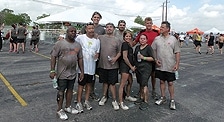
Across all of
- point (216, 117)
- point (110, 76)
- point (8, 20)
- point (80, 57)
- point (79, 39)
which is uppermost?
point (8, 20)

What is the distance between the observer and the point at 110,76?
172 inches

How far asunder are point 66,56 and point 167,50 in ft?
6.64

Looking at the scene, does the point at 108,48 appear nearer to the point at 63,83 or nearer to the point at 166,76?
the point at 63,83

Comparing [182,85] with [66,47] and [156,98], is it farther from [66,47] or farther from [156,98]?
[66,47]

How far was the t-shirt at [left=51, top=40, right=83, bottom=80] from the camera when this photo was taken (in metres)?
3.64

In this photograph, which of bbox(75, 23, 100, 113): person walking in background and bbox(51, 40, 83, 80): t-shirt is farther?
bbox(75, 23, 100, 113): person walking in background

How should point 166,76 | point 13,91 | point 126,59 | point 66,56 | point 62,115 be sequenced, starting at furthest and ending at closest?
point 13,91, point 166,76, point 126,59, point 62,115, point 66,56

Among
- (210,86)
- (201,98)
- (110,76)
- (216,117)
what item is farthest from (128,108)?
(210,86)

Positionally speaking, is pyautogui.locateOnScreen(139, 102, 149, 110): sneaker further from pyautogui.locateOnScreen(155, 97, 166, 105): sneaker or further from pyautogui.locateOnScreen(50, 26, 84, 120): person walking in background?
pyautogui.locateOnScreen(50, 26, 84, 120): person walking in background

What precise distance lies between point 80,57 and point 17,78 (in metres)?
3.72

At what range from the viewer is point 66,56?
367 cm

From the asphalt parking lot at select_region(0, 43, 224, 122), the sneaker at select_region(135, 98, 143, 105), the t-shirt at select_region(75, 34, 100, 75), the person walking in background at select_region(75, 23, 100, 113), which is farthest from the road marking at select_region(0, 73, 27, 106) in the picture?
the sneaker at select_region(135, 98, 143, 105)

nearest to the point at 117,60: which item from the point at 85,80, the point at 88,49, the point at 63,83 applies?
the point at 88,49

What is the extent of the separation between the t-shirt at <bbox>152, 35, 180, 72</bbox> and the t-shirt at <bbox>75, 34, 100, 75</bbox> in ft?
4.32
